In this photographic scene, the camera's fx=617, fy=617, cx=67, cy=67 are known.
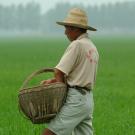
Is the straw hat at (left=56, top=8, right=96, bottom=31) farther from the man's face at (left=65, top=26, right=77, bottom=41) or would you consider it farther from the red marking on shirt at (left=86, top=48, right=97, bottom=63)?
the red marking on shirt at (left=86, top=48, right=97, bottom=63)

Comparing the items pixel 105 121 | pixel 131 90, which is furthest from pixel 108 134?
pixel 131 90

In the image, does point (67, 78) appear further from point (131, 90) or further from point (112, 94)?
point (131, 90)

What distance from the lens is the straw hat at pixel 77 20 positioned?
6.37 m

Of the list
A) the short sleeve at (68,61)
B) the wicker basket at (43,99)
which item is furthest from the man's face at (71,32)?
the wicker basket at (43,99)

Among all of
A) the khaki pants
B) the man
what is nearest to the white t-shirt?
the man

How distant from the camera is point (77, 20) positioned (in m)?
6.42

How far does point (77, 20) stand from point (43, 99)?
90cm

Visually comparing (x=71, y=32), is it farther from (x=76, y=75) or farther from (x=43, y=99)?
(x=43, y=99)

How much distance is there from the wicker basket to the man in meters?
0.08

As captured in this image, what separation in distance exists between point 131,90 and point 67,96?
388 inches

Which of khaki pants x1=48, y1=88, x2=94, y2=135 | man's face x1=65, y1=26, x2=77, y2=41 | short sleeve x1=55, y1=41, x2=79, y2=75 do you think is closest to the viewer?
short sleeve x1=55, y1=41, x2=79, y2=75

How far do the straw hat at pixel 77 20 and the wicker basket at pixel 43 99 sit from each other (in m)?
0.63

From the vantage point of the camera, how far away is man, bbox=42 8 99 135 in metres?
6.25

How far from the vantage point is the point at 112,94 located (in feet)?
48.5
